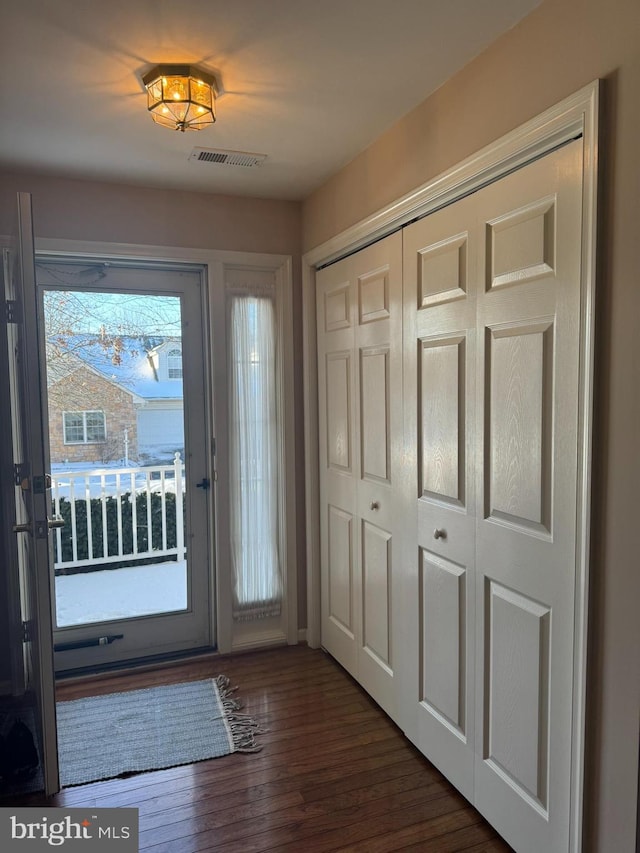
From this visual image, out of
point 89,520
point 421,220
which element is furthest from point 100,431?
point 421,220

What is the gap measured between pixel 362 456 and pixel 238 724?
130cm

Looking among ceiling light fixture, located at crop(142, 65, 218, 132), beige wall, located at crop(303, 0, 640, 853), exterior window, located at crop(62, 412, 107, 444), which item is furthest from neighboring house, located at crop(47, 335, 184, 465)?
beige wall, located at crop(303, 0, 640, 853)

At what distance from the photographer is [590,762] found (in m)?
1.51

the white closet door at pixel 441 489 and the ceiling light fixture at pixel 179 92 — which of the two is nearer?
the ceiling light fixture at pixel 179 92

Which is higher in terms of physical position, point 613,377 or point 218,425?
point 613,377

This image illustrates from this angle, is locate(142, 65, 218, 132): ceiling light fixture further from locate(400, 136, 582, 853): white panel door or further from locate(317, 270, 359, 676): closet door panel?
locate(317, 270, 359, 676): closet door panel

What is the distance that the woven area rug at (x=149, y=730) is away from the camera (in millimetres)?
2312

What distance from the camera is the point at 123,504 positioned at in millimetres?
3186

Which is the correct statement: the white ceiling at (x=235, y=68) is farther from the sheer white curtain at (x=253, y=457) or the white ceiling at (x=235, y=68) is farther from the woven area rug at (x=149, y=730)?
the woven area rug at (x=149, y=730)

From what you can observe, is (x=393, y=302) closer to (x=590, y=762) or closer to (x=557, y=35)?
(x=557, y=35)

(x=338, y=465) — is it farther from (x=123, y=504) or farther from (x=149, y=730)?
(x=149, y=730)

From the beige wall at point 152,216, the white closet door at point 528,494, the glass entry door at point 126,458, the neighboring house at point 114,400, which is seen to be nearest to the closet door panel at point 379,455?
the white closet door at point 528,494

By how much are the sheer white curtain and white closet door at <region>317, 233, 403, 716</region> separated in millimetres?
301

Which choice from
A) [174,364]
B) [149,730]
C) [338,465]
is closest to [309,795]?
[149,730]
